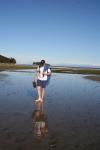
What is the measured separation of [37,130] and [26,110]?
133 inches

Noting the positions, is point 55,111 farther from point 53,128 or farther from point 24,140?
point 24,140

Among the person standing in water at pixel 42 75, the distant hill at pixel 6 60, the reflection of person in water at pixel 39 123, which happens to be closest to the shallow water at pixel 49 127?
the reflection of person in water at pixel 39 123

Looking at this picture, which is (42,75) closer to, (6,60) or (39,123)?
(39,123)

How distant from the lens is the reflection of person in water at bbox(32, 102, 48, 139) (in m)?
8.30

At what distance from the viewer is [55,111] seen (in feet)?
39.5

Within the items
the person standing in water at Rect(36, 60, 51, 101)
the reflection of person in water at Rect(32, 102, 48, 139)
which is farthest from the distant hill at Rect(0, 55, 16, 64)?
the reflection of person in water at Rect(32, 102, 48, 139)

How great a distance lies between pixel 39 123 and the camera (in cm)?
968

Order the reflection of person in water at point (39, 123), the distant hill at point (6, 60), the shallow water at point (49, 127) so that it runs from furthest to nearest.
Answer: the distant hill at point (6, 60)
the reflection of person in water at point (39, 123)
the shallow water at point (49, 127)

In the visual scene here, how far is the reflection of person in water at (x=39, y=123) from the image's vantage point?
8302 millimetres

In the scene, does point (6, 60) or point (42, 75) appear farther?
point (6, 60)

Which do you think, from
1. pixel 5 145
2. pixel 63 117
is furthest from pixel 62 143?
pixel 63 117

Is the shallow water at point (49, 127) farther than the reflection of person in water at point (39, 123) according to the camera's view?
No

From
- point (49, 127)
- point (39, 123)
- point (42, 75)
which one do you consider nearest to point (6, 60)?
point (42, 75)

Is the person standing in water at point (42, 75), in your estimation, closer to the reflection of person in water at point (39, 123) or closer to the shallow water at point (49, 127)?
the shallow water at point (49, 127)
